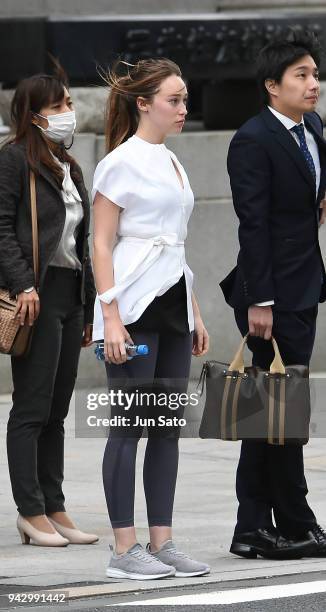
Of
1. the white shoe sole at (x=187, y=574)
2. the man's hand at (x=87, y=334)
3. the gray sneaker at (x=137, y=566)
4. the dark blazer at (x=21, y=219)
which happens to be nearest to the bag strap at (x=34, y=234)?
the dark blazer at (x=21, y=219)

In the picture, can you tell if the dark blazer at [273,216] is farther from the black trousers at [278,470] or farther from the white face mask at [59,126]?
the white face mask at [59,126]

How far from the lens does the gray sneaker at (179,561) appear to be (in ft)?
20.9

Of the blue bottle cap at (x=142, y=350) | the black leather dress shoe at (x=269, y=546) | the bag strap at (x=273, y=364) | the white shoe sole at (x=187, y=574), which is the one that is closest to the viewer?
the blue bottle cap at (x=142, y=350)

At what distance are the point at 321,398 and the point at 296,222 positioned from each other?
16.4 feet

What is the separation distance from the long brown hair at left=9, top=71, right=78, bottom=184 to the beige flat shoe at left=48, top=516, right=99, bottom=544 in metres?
1.46

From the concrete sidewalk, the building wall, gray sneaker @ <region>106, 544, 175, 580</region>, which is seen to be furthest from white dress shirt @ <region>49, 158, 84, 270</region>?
the building wall

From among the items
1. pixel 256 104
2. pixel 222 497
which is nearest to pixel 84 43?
pixel 256 104

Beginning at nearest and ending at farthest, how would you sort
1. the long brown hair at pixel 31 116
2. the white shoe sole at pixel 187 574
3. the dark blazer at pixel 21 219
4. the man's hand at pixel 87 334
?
the white shoe sole at pixel 187 574 → the dark blazer at pixel 21 219 → the long brown hair at pixel 31 116 → the man's hand at pixel 87 334

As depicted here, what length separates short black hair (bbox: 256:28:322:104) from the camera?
21.8 feet

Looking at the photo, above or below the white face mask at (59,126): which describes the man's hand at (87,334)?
below

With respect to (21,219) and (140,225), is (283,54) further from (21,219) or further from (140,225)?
(21,219)

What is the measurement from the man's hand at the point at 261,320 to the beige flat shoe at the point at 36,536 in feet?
4.15

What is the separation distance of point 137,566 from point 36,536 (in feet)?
2.73

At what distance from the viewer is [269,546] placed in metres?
6.80
